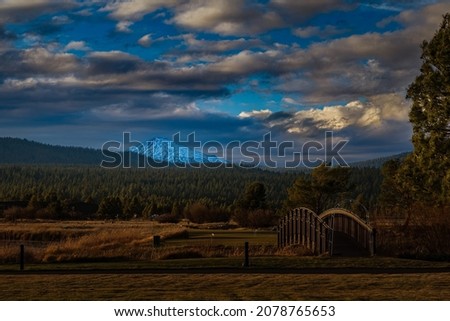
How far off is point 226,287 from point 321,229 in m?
19.7

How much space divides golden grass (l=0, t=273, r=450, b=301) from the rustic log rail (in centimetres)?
1297

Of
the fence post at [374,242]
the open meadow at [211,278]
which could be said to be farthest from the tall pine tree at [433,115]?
the open meadow at [211,278]

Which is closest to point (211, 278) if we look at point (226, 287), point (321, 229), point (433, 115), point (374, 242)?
point (226, 287)

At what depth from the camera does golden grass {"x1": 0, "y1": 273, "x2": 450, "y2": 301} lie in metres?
19.7

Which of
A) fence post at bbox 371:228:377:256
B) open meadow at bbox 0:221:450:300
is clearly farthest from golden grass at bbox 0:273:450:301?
fence post at bbox 371:228:377:256

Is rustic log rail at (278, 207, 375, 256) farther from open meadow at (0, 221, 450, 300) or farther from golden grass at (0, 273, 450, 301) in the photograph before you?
golden grass at (0, 273, 450, 301)

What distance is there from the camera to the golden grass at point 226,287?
19719 mm

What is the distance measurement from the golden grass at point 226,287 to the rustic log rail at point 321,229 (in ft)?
42.5

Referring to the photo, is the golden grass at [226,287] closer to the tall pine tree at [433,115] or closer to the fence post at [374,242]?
the fence post at [374,242]

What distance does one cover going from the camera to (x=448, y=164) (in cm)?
3728
